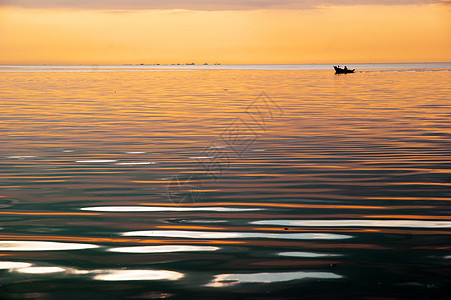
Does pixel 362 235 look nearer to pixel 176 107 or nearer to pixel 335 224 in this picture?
pixel 335 224

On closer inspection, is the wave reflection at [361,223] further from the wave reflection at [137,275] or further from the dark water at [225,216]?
the wave reflection at [137,275]

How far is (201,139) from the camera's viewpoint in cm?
2650

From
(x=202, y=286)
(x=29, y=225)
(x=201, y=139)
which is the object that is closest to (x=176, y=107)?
(x=201, y=139)

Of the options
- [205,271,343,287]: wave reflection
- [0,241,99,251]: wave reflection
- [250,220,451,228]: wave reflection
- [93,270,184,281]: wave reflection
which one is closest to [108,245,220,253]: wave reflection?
[0,241,99,251]: wave reflection

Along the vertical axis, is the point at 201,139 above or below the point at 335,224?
above

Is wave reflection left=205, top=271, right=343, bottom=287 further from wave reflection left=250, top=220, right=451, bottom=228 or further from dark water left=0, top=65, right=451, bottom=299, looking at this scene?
wave reflection left=250, top=220, right=451, bottom=228

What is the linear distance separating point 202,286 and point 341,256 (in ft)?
7.79

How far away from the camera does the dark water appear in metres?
9.19

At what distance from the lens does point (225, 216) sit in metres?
13.2

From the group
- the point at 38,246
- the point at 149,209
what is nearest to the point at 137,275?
the point at 38,246

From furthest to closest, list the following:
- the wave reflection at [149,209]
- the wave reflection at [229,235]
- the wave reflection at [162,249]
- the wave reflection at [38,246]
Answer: the wave reflection at [149,209], the wave reflection at [229,235], the wave reflection at [38,246], the wave reflection at [162,249]

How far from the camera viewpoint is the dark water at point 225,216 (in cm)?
919

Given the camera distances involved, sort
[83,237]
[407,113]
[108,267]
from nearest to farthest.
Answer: [108,267] → [83,237] → [407,113]

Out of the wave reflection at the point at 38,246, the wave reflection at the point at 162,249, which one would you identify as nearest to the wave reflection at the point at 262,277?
the wave reflection at the point at 162,249
